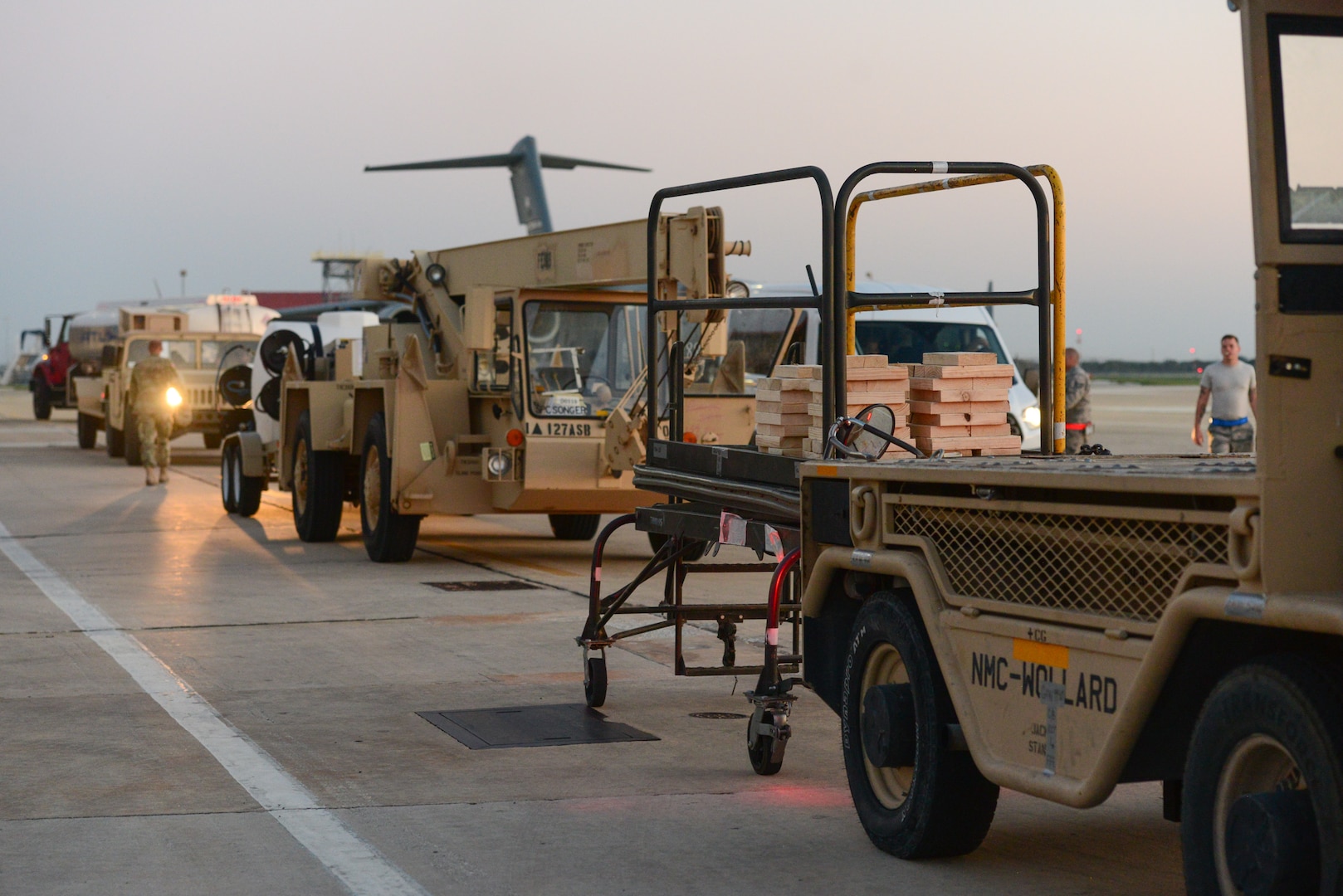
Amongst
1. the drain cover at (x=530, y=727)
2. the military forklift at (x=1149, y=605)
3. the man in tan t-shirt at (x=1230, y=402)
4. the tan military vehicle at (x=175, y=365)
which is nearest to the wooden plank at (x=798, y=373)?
the military forklift at (x=1149, y=605)

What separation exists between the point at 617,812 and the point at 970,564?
182 centimetres

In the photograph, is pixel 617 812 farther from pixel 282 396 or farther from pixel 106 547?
pixel 282 396

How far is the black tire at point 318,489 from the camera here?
16359 mm

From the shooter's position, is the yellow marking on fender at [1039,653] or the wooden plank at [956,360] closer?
the yellow marking on fender at [1039,653]

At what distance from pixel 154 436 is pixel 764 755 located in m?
17.4

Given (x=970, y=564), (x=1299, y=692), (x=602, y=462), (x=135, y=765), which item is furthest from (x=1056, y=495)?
(x=602, y=462)

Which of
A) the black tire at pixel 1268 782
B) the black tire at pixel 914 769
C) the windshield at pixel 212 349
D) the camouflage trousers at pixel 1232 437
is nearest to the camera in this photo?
the black tire at pixel 1268 782

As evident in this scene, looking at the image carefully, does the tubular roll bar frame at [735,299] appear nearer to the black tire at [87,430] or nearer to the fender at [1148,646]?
the fender at [1148,646]

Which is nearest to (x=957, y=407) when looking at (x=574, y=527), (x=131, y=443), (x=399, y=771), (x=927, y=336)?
(x=399, y=771)

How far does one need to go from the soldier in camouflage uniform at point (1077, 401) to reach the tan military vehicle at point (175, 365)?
38.0ft

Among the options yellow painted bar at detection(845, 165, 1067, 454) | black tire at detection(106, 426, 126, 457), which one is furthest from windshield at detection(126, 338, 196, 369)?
yellow painted bar at detection(845, 165, 1067, 454)

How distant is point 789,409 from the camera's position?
7402mm

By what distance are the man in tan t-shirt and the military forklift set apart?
11.7 metres

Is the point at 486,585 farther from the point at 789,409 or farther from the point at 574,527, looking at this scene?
the point at 789,409
